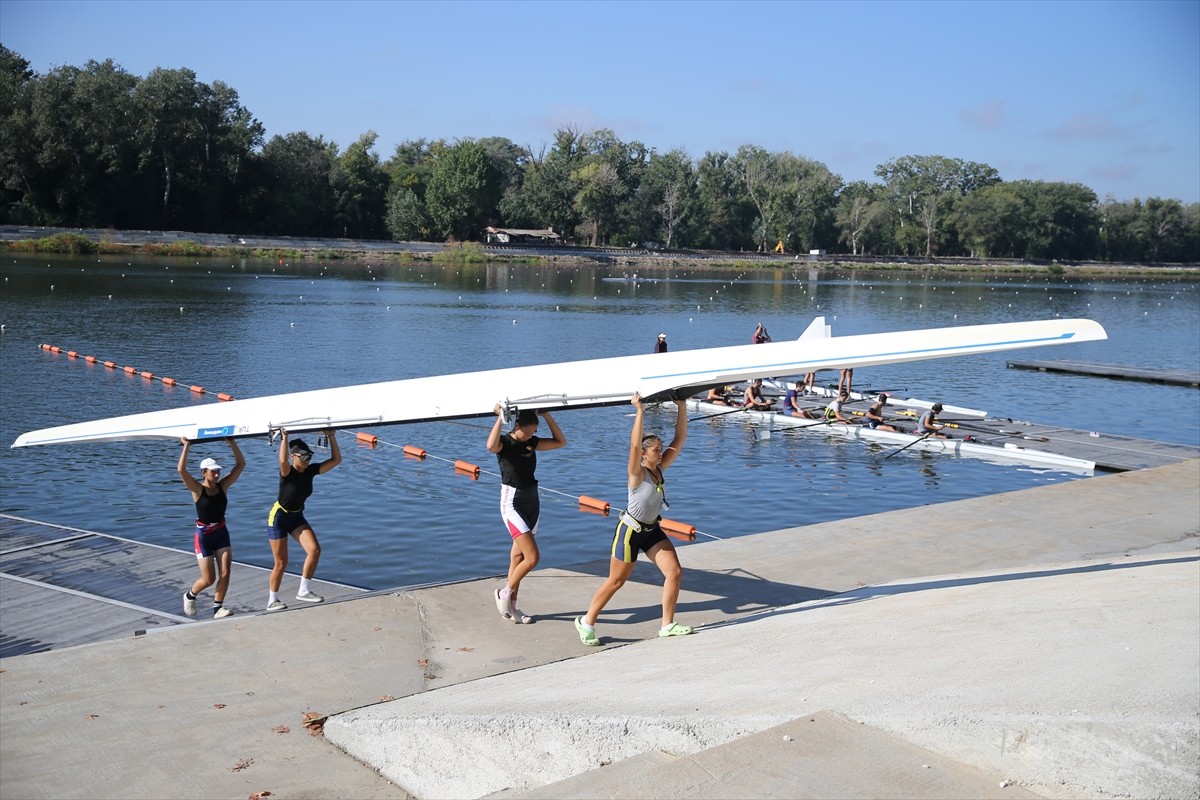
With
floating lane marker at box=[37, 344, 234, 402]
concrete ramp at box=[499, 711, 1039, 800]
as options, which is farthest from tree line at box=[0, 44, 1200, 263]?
concrete ramp at box=[499, 711, 1039, 800]

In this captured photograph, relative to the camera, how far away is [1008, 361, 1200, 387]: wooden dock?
36.5m

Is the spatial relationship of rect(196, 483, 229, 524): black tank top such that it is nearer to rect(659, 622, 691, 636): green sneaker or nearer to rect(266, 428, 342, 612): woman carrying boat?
rect(266, 428, 342, 612): woman carrying boat

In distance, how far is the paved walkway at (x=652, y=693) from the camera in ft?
16.9

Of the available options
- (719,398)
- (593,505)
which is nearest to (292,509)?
(593,505)

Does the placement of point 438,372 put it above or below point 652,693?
below

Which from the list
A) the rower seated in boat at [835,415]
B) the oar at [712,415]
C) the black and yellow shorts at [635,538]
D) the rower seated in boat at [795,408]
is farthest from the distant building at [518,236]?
the black and yellow shorts at [635,538]

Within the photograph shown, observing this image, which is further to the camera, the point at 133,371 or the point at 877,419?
the point at 133,371

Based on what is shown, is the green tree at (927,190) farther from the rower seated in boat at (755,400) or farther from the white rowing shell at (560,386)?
the white rowing shell at (560,386)

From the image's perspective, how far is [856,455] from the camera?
22.5 metres

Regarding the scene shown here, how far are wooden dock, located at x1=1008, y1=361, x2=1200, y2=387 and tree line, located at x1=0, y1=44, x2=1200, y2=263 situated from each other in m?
82.4

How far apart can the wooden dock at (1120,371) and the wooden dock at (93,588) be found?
3385 centimetres

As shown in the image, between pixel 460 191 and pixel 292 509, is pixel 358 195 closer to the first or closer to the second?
pixel 460 191

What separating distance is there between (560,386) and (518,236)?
11763 cm

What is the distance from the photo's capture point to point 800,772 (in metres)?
5.15
